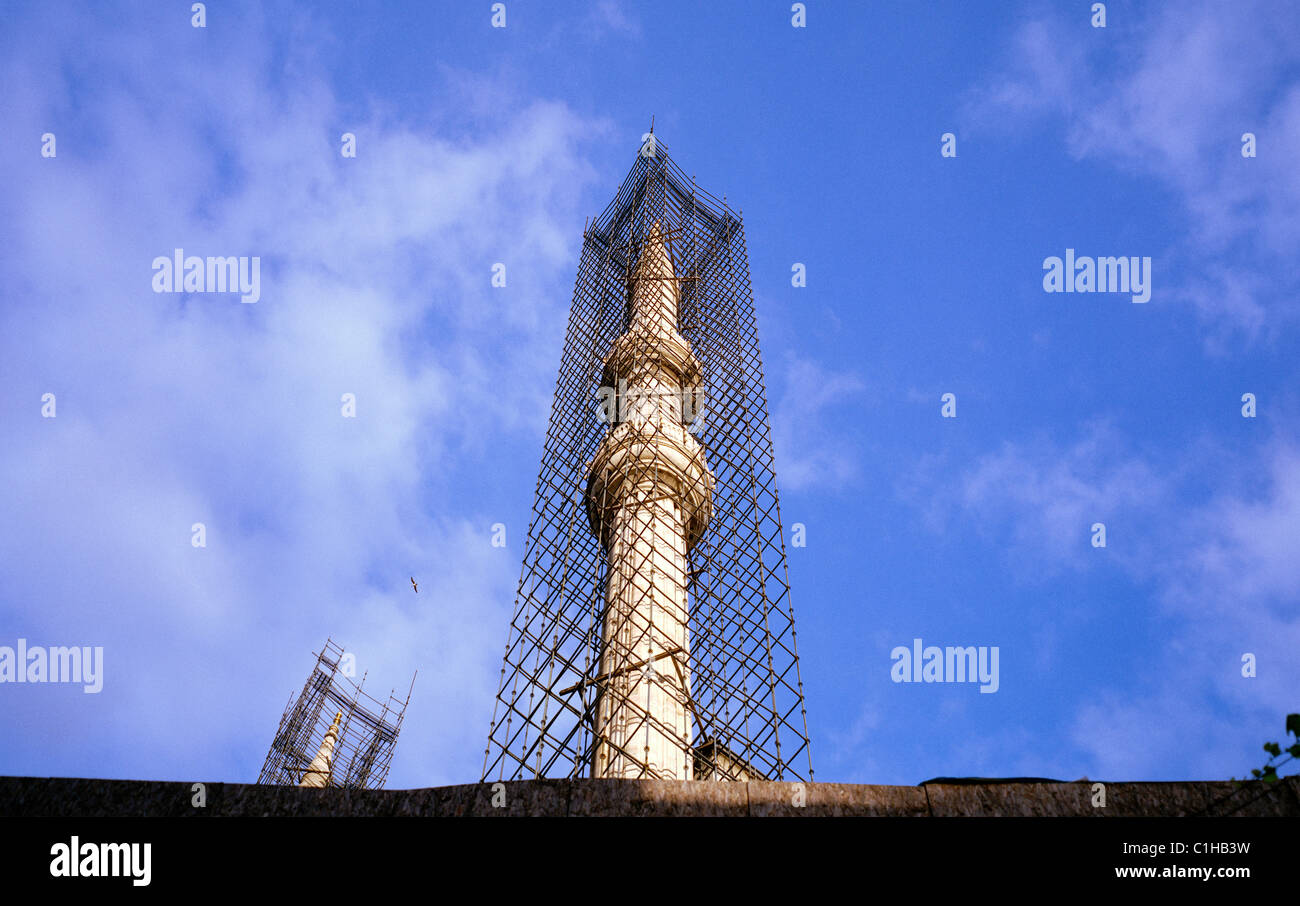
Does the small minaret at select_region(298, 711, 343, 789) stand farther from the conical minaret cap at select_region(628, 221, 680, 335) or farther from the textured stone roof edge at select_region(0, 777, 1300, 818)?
the textured stone roof edge at select_region(0, 777, 1300, 818)

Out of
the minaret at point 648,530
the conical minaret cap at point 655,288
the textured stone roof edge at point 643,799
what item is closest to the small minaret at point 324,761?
the minaret at point 648,530

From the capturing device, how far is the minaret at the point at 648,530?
56.7 ft

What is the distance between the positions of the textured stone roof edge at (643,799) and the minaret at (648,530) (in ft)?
30.9

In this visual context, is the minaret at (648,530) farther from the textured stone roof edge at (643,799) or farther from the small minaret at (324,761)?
the small minaret at (324,761)

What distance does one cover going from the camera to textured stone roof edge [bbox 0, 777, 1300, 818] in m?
6.02

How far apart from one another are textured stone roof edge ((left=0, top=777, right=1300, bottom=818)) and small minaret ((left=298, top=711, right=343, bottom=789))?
103ft

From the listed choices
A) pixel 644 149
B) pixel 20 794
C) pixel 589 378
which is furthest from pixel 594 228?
pixel 20 794

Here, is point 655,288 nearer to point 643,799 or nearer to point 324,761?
point 643,799

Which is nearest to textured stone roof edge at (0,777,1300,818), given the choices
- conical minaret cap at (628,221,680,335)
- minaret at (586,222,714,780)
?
minaret at (586,222,714,780)

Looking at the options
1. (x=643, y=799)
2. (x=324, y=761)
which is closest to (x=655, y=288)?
(x=643, y=799)

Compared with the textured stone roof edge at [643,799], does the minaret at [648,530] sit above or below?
above
